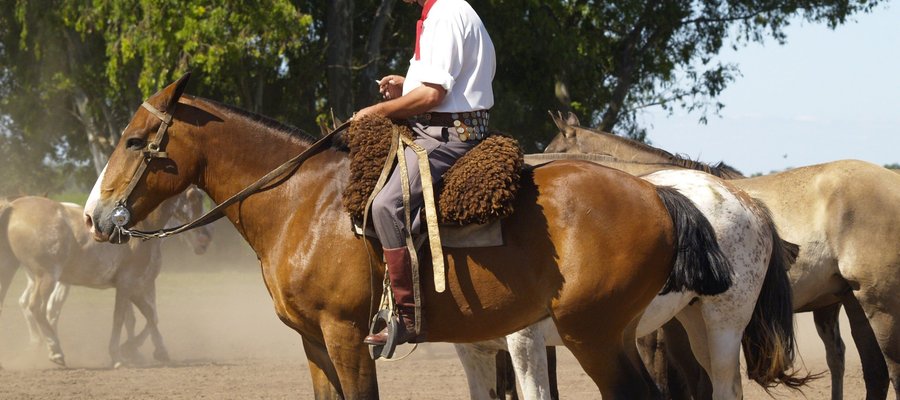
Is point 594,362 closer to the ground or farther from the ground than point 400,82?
closer to the ground

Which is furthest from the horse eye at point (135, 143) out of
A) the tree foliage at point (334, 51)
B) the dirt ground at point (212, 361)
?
the tree foliage at point (334, 51)

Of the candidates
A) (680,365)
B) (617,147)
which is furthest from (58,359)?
(680,365)

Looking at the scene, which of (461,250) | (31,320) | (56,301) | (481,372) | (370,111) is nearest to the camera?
(461,250)

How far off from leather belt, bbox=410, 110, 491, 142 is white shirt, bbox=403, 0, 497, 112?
0.04m

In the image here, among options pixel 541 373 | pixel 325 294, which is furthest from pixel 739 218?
pixel 325 294

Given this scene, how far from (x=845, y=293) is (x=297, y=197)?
14.6 feet

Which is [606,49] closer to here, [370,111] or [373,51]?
[373,51]

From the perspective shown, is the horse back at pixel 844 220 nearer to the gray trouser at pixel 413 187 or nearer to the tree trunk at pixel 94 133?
the gray trouser at pixel 413 187

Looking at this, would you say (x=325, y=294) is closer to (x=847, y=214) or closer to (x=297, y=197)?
(x=297, y=197)

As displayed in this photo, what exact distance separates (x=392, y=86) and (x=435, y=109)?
0.55 meters

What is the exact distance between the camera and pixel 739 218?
20.6 feet

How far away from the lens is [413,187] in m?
4.93

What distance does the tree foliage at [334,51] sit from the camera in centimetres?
1697

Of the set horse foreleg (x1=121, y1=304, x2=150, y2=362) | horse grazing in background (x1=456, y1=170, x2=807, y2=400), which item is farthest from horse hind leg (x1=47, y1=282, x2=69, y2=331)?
horse grazing in background (x1=456, y1=170, x2=807, y2=400)
